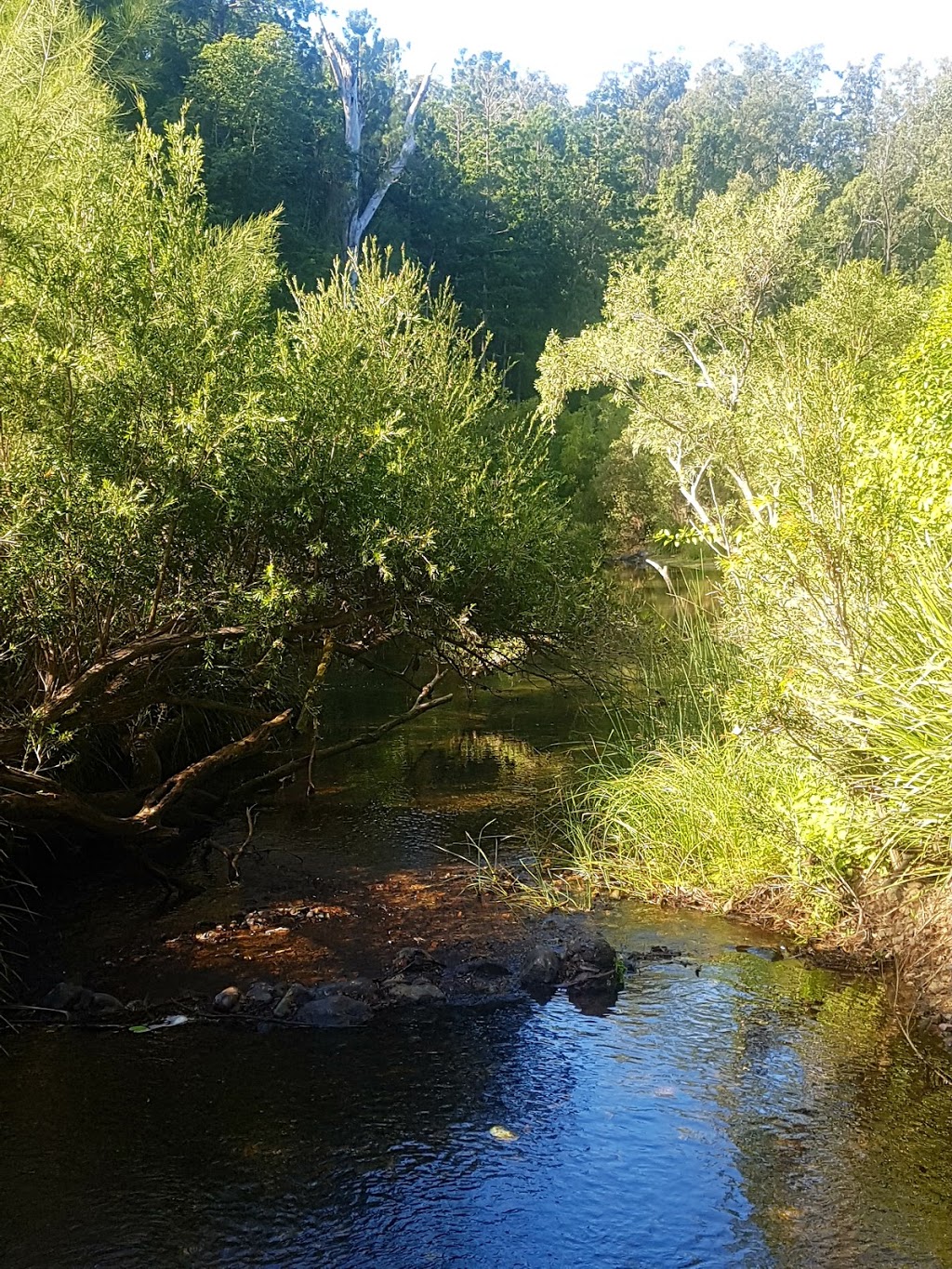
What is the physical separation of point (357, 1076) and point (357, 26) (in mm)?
72129

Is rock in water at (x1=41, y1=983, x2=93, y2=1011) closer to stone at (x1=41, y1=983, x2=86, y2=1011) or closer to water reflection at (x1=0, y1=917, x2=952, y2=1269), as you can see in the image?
stone at (x1=41, y1=983, x2=86, y2=1011)

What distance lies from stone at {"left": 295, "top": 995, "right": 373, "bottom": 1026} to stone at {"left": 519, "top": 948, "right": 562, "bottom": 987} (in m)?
1.09

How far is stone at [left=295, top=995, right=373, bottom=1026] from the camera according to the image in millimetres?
6918

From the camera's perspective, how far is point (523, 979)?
24.7 ft

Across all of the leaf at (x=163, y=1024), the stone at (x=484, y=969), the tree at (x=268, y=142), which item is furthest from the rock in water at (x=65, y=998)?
the tree at (x=268, y=142)

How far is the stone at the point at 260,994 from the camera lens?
704cm

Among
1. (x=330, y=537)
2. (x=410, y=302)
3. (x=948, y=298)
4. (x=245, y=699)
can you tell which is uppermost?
(x=410, y=302)

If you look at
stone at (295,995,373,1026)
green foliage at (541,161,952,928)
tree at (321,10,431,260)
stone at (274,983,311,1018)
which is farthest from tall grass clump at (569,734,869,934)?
tree at (321,10,431,260)

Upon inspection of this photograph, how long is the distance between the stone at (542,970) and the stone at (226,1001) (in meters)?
1.84

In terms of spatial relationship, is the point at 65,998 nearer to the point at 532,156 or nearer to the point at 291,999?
the point at 291,999

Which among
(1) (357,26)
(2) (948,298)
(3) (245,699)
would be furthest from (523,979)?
(1) (357,26)

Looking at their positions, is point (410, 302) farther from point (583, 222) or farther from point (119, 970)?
point (583, 222)

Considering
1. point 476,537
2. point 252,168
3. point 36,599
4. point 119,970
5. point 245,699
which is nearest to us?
point 36,599

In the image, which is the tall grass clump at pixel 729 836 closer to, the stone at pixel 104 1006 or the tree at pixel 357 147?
the stone at pixel 104 1006
